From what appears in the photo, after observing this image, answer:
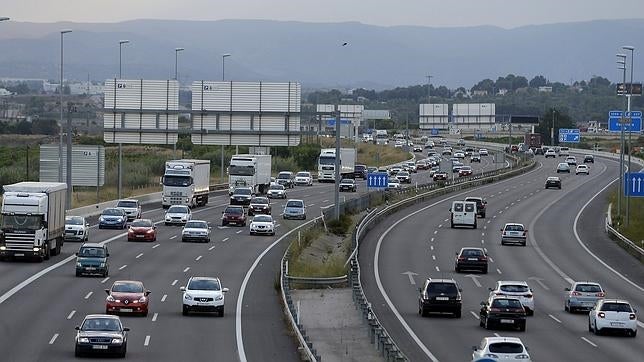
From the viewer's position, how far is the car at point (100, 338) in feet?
100

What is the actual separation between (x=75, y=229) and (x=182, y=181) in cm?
2433

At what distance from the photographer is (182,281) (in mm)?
50469

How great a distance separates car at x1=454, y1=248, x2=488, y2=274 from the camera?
57875 millimetres

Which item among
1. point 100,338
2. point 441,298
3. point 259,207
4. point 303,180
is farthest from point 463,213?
point 100,338

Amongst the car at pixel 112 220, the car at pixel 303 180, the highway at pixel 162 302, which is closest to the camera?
the highway at pixel 162 302

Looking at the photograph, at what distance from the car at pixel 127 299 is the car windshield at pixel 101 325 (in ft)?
25.0

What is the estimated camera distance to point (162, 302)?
43938 mm

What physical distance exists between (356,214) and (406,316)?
4352cm

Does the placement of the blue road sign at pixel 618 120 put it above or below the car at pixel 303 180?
above

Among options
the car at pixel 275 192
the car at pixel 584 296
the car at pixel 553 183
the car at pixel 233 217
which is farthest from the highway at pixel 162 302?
the car at pixel 553 183

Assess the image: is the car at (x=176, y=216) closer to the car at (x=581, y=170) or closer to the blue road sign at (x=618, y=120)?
the blue road sign at (x=618, y=120)

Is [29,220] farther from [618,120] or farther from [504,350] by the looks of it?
[618,120]

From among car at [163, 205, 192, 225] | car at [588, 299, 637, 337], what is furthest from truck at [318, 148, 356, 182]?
car at [588, 299, 637, 337]

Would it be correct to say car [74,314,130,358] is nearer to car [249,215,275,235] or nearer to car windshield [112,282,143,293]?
car windshield [112,282,143,293]
